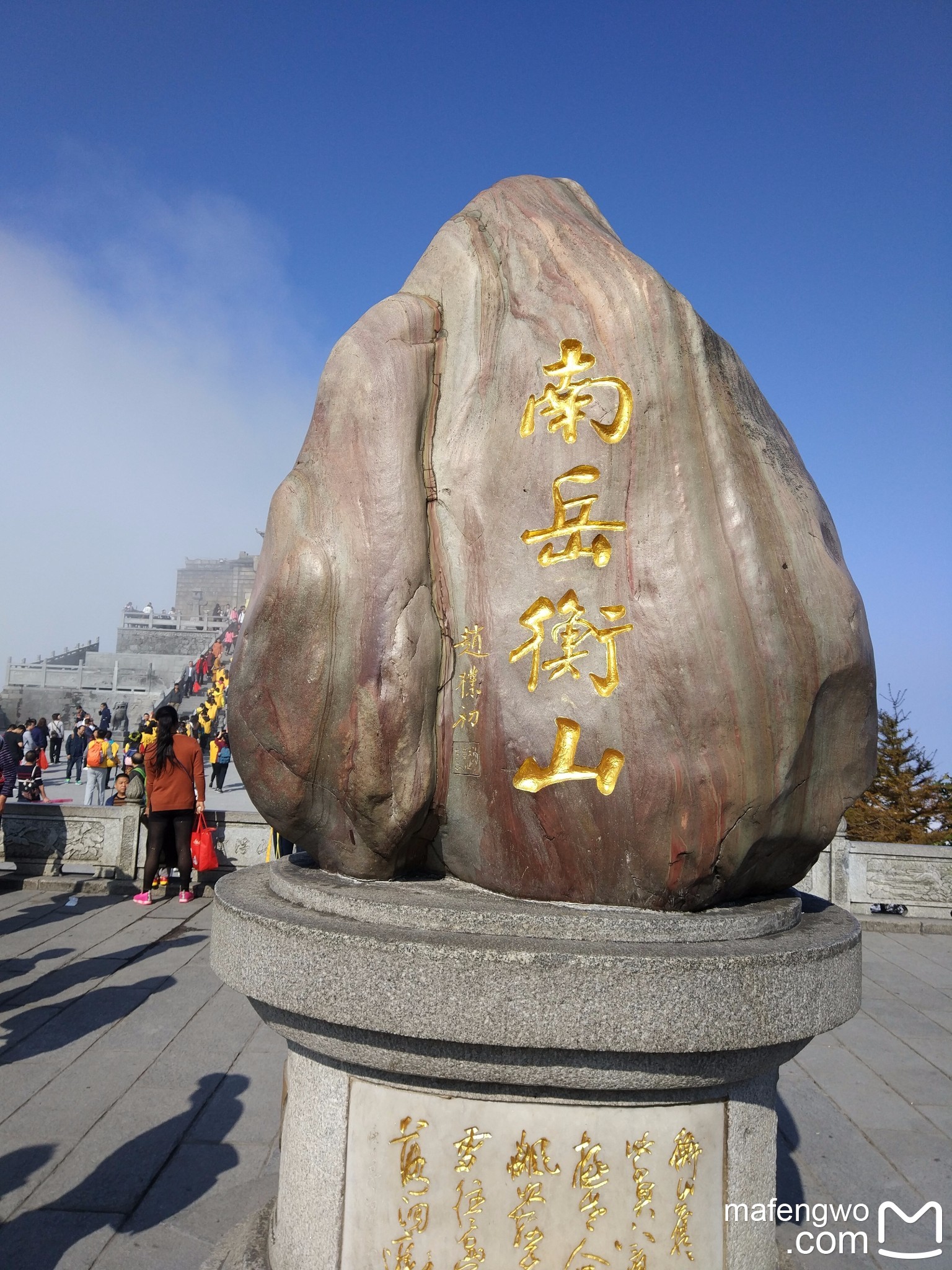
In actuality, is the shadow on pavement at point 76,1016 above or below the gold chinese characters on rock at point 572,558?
below

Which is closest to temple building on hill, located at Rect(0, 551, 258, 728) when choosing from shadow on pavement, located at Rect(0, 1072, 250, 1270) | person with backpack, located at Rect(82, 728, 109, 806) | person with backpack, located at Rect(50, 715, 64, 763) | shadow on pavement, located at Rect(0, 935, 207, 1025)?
person with backpack, located at Rect(50, 715, 64, 763)

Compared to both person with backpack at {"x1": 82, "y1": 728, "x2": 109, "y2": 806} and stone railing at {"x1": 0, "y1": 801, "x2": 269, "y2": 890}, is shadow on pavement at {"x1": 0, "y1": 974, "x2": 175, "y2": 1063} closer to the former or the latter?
stone railing at {"x1": 0, "y1": 801, "x2": 269, "y2": 890}

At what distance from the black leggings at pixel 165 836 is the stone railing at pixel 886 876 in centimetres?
569

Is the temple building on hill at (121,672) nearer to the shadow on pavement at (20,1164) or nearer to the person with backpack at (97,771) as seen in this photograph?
the person with backpack at (97,771)

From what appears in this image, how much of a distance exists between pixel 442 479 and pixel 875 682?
61.3 inches

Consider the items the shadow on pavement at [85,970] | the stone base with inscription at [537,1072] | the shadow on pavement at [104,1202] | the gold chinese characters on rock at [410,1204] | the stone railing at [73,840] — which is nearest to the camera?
the stone base with inscription at [537,1072]

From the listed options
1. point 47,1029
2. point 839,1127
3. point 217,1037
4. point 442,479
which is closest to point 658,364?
point 442,479

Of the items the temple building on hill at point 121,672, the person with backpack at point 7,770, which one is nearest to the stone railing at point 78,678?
the temple building on hill at point 121,672

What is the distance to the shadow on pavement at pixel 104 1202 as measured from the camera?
2.88 meters

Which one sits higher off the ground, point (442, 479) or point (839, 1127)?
point (442, 479)

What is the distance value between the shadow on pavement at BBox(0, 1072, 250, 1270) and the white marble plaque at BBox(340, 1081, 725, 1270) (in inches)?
51.8

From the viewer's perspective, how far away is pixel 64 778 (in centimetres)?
1864

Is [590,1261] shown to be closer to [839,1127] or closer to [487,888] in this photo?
[487,888]

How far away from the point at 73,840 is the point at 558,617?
7221 mm
